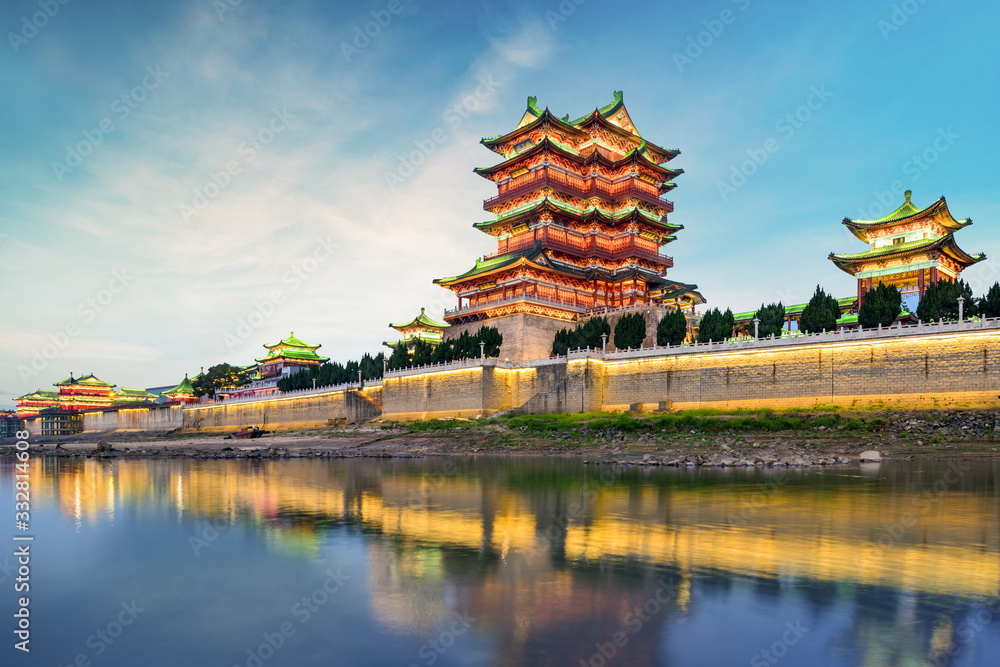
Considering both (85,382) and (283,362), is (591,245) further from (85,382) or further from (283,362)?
(85,382)

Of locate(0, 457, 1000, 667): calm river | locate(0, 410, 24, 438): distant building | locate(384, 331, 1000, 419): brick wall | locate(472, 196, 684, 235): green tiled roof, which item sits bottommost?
locate(0, 410, 24, 438): distant building

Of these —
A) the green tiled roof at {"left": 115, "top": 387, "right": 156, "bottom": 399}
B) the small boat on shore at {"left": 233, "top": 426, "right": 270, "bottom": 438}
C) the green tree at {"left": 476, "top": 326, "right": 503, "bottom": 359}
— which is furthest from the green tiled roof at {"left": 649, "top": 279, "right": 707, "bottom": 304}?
the green tiled roof at {"left": 115, "top": 387, "right": 156, "bottom": 399}

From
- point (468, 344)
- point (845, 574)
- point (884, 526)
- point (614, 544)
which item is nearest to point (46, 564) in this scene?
point (614, 544)

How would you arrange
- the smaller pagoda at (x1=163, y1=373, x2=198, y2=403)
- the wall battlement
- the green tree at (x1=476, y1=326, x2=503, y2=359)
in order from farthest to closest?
the smaller pagoda at (x1=163, y1=373, x2=198, y2=403) → the green tree at (x1=476, y1=326, x2=503, y2=359) → the wall battlement

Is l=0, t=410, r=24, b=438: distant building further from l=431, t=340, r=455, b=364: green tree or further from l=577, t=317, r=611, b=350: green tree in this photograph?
l=577, t=317, r=611, b=350: green tree

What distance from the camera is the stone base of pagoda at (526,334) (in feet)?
189

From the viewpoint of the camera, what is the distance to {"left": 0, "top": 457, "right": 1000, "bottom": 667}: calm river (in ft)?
22.7

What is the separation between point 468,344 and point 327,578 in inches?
1722

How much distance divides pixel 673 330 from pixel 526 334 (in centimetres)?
1596

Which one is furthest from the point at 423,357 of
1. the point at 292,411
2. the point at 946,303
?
the point at 946,303

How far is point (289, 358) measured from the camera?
101125mm

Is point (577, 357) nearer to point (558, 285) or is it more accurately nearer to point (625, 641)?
point (558, 285)

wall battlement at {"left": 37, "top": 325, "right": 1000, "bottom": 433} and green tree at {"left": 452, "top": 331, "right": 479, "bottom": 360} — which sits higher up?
green tree at {"left": 452, "top": 331, "right": 479, "bottom": 360}

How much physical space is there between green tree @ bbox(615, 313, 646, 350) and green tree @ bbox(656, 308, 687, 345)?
2.47 meters
